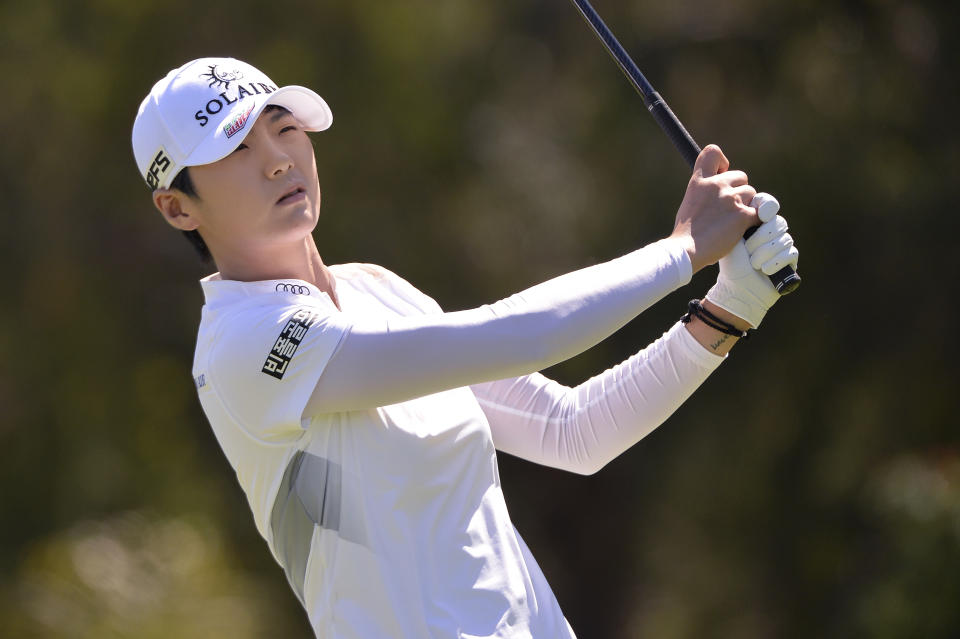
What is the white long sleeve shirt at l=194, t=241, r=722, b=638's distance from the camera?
1540mm

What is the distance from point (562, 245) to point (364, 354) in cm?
361

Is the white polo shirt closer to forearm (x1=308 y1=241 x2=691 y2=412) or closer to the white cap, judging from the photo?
forearm (x1=308 y1=241 x2=691 y2=412)

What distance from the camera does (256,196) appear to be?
1706 mm

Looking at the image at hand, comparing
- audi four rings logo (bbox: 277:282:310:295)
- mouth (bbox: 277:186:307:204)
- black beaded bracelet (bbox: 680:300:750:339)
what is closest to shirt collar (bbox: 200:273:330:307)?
audi four rings logo (bbox: 277:282:310:295)

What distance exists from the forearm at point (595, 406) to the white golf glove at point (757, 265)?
0.27 ft

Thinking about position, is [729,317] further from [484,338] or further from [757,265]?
[484,338]

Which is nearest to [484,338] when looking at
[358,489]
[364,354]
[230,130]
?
[364,354]

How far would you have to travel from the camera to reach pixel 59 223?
17.7 ft

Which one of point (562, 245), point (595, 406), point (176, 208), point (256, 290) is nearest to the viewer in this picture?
point (256, 290)

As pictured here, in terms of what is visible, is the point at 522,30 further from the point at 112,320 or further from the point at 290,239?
the point at 290,239

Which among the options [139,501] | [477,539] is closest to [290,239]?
[477,539]

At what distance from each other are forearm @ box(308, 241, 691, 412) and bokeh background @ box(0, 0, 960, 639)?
10.5 feet

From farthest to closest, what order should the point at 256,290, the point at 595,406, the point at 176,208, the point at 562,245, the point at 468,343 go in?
1. the point at 562,245
2. the point at 595,406
3. the point at 176,208
4. the point at 256,290
5. the point at 468,343

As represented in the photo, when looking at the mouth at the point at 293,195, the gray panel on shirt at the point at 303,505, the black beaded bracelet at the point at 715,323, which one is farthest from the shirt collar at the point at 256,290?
the black beaded bracelet at the point at 715,323
